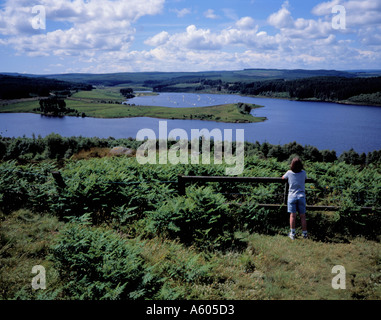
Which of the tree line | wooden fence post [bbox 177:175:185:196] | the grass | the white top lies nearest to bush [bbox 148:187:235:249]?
the grass

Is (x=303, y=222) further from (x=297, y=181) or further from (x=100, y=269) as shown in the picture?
(x=100, y=269)

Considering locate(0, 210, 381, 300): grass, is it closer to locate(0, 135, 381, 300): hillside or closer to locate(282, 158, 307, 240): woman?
locate(0, 135, 381, 300): hillside

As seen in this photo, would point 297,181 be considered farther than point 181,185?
No

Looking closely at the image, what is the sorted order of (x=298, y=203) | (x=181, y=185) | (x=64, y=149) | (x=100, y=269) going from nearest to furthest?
(x=100, y=269) → (x=298, y=203) → (x=181, y=185) → (x=64, y=149)

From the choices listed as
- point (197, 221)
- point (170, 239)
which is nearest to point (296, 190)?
point (197, 221)

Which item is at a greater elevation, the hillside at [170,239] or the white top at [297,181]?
the white top at [297,181]

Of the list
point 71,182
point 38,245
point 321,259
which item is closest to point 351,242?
point 321,259

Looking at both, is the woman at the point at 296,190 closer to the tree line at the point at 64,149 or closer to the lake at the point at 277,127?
the tree line at the point at 64,149

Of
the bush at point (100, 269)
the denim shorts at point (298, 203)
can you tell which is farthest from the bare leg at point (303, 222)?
the bush at point (100, 269)

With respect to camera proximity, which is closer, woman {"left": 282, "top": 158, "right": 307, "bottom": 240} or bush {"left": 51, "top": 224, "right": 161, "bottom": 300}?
bush {"left": 51, "top": 224, "right": 161, "bottom": 300}

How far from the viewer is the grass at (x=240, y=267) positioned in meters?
5.77

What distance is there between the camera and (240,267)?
6.75 meters

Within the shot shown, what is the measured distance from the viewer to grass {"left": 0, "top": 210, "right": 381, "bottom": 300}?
18.9 ft
